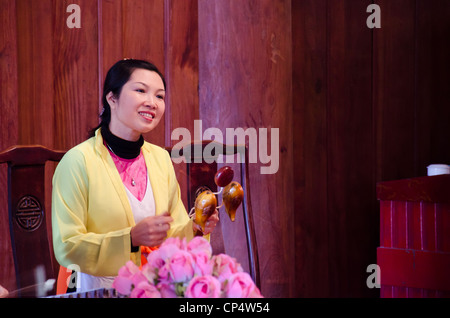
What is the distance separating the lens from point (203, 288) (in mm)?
633

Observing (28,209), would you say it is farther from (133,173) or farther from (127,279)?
(127,279)

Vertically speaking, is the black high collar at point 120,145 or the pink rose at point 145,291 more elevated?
the black high collar at point 120,145

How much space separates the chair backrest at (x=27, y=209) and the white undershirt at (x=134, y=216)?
0.38 feet

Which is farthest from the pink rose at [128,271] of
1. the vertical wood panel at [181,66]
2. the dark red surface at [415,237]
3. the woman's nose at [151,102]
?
the dark red surface at [415,237]

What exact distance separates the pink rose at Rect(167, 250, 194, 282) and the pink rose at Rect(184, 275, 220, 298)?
0.02 metres

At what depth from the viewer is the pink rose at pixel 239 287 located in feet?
2.11

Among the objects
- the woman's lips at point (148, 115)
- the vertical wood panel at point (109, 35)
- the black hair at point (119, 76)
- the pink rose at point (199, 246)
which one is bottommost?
the pink rose at point (199, 246)

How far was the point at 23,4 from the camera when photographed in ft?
4.42

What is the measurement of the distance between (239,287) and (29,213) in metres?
0.67

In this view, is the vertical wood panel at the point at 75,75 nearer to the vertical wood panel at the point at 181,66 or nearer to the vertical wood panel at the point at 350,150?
the vertical wood panel at the point at 181,66

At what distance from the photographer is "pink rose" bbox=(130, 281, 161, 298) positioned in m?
0.64

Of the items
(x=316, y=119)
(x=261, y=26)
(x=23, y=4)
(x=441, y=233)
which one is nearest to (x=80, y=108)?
(x=23, y=4)

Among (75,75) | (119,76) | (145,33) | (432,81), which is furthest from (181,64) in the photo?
(432,81)

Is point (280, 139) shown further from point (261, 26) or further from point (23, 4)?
point (23, 4)
